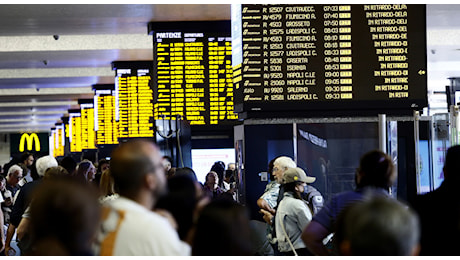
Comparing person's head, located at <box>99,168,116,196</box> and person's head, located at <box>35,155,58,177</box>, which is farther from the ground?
person's head, located at <box>35,155,58,177</box>

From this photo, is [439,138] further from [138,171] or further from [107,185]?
[138,171]

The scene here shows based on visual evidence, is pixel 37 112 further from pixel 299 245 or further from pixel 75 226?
pixel 75 226

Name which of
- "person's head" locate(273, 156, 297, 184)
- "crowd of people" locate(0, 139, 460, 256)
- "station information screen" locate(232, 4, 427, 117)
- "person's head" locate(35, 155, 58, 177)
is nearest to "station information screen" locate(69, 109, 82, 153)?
"station information screen" locate(232, 4, 427, 117)

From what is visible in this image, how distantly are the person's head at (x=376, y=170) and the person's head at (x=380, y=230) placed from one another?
85.3 inches

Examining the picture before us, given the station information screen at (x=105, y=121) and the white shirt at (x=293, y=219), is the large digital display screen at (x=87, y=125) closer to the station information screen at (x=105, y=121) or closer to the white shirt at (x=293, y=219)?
the station information screen at (x=105, y=121)

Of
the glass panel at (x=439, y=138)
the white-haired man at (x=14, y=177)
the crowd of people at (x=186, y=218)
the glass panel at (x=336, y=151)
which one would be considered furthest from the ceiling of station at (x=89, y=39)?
the crowd of people at (x=186, y=218)

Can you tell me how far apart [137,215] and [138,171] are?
0.67 ft

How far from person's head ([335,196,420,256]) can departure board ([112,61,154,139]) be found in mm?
15582

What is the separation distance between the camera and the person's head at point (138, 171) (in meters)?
3.38

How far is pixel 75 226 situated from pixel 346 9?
6121mm

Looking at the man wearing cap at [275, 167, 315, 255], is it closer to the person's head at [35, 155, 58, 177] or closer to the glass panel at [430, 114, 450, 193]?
the glass panel at [430, 114, 450, 193]

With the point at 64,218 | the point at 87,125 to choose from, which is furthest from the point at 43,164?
the point at 87,125

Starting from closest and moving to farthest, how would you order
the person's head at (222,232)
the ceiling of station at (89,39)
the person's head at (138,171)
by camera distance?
the person's head at (222,232), the person's head at (138,171), the ceiling of station at (89,39)

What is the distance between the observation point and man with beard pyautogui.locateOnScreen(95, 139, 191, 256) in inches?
125
